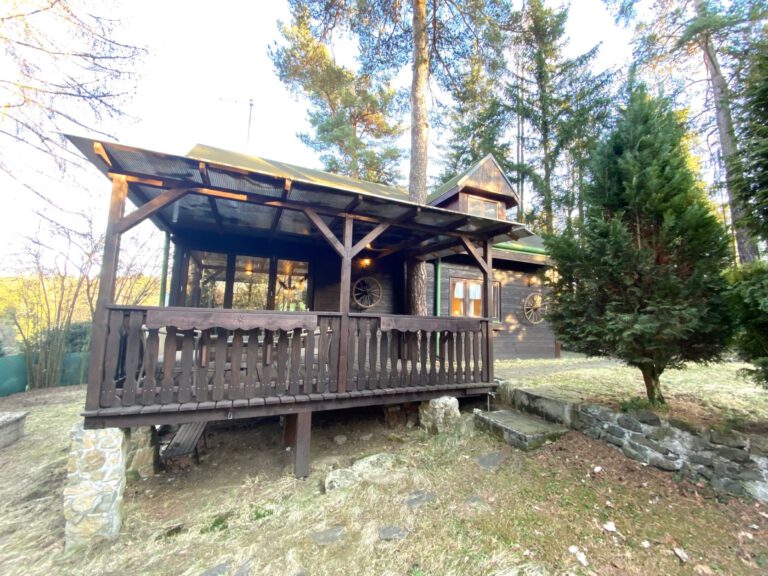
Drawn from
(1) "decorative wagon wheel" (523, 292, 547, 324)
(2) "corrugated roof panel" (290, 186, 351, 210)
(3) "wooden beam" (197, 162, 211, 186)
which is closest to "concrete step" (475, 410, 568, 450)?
(2) "corrugated roof panel" (290, 186, 351, 210)

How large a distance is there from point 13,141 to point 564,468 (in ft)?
27.2

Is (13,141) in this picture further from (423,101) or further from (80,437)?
(423,101)

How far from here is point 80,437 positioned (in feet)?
8.65

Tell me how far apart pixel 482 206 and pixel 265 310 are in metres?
6.77

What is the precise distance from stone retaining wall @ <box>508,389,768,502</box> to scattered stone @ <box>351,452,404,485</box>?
6.41 feet

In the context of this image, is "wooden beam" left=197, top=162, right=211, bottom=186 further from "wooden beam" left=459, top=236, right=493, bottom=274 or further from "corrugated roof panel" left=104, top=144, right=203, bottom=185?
"wooden beam" left=459, top=236, right=493, bottom=274

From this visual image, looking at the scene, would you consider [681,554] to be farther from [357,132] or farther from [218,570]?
[357,132]

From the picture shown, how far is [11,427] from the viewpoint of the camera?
4277 mm

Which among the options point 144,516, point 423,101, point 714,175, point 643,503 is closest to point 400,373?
point 643,503

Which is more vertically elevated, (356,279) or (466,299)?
(356,279)

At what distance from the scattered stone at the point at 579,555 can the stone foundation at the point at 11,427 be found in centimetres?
644

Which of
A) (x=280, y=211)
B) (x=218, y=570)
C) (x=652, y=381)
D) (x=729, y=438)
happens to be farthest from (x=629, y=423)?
(x=280, y=211)

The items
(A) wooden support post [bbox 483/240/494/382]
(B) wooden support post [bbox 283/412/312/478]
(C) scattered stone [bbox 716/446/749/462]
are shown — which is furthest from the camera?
(A) wooden support post [bbox 483/240/494/382]

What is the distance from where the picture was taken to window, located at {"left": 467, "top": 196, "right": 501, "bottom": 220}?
27.0ft
